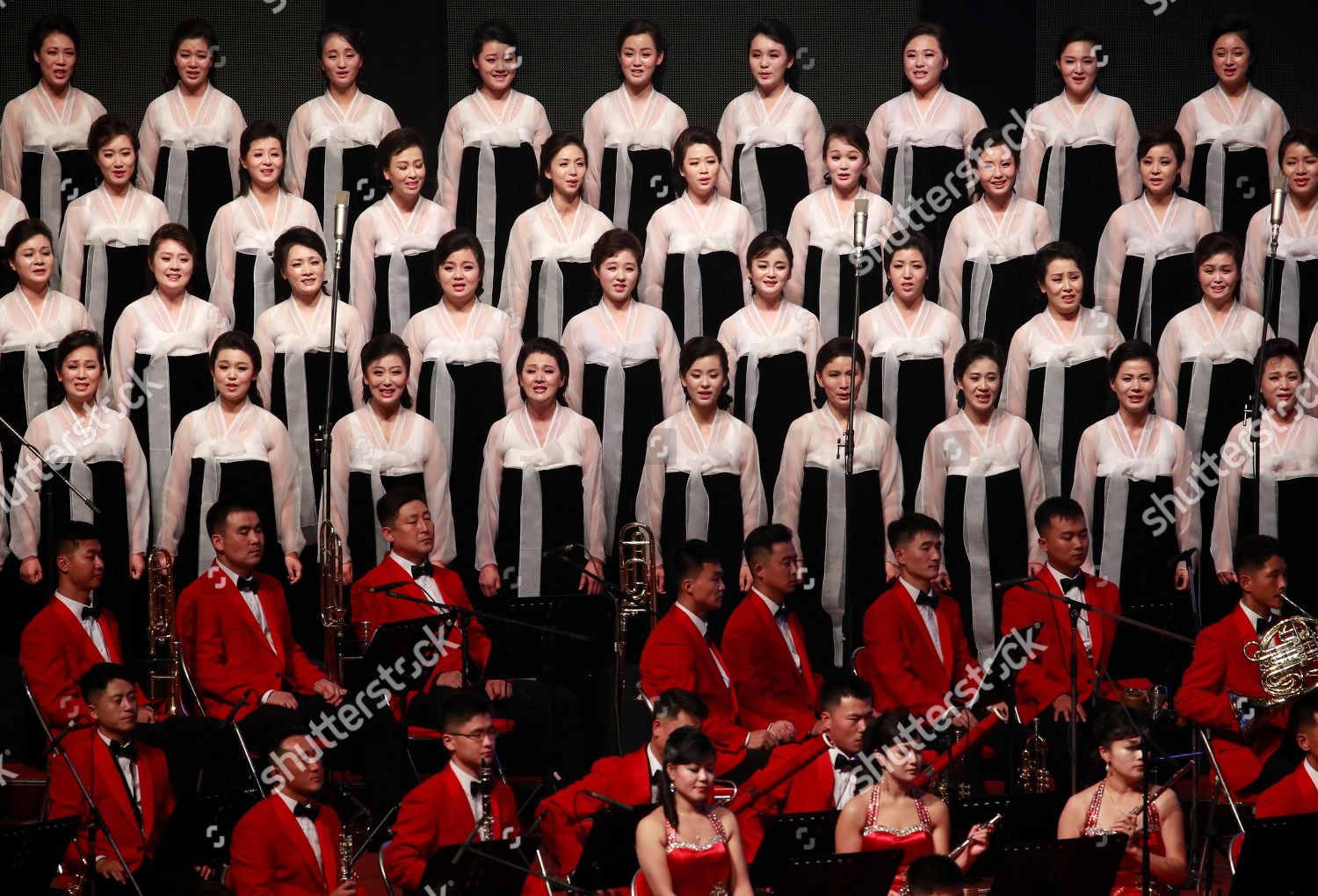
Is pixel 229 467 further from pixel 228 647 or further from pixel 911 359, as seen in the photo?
pixel 911 359

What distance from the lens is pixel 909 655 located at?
23.8 feet

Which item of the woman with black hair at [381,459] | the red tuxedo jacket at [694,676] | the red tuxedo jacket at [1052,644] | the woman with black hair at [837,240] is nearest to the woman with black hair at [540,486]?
the woman with black hair at [381,459]

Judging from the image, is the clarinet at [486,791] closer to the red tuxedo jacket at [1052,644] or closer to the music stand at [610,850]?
the music stand at [610,850]

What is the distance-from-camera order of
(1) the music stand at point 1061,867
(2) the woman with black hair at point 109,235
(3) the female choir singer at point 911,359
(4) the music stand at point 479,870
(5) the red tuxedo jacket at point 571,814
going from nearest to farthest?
1. (4) the music stand at point 479,870
2. (1) the music stand at point 1061,867
3. (5) the red tuxedo jacket at point 571,814
4. (3) the female choir singer at point 911,359
5. (2) the woman with black hair at point 109,235

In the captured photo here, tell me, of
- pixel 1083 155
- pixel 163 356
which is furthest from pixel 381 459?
pixel 1083 155

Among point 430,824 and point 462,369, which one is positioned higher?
point 462,369

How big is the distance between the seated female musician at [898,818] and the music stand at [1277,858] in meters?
0.79

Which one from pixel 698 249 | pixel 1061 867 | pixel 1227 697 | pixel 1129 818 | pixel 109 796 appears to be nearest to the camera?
pixel 1061 867

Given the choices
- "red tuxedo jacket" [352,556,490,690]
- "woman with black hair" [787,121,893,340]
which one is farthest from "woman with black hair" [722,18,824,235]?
"red tuxedo jacket" [352,556,490,690]

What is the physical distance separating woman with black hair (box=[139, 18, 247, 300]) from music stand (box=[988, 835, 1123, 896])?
18.6 ft

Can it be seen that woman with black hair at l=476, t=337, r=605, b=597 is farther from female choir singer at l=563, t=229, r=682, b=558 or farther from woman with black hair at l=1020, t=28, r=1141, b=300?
woman with black hair at l=1020, t=28, r=1141, b=300

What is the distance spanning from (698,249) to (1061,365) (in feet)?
6.24

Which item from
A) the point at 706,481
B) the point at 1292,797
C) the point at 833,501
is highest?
the point at 706,481

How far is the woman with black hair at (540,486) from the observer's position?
823 cm
